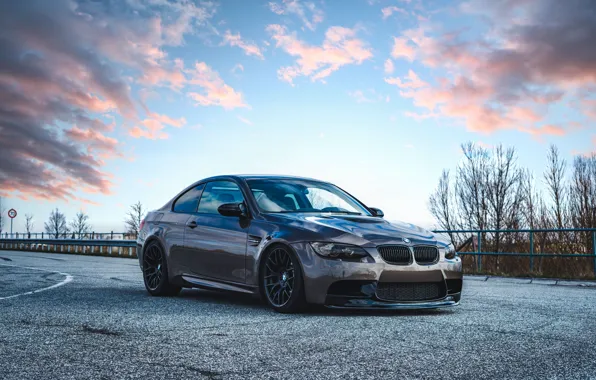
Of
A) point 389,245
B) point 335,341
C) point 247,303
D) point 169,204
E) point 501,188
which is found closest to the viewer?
point 335,341

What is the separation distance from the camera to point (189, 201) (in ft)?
28.3

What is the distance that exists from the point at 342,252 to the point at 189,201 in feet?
9.64

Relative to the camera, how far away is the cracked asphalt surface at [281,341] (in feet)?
12.8

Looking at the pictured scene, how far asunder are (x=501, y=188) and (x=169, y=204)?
40472 millimetres

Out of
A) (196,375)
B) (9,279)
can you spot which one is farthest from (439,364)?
(9,279)

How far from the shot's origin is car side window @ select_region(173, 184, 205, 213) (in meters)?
8.47

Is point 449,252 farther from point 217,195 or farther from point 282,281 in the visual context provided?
point 217,195

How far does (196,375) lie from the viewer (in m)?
3.74

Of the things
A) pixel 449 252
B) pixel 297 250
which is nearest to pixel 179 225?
pixel 297 250

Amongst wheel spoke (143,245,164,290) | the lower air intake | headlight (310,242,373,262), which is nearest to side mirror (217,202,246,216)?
headlight (310,242,373,262)

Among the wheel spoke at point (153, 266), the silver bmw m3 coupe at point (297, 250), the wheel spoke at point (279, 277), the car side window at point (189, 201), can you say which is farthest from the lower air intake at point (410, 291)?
the wheel spoke at point (153, 266)

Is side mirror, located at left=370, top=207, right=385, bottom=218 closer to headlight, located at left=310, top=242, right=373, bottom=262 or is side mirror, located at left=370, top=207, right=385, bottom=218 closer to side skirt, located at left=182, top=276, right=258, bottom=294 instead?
headlight, located at left=310, top=242, right=373, bottom=262

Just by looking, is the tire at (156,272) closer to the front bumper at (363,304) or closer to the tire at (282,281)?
the tire at (282,281)

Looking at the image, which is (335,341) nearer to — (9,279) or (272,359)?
(272,359)
